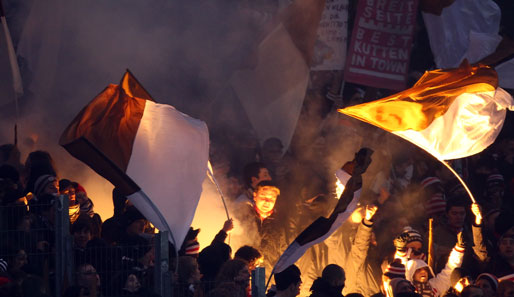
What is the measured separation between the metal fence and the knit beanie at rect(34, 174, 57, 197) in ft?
2.85

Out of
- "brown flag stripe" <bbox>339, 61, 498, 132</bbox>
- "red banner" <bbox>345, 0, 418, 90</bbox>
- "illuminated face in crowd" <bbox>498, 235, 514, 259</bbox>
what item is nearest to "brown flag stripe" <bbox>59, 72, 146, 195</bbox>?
"brown flag stripe" <bbox>339, 61, 498, 132</bbox>

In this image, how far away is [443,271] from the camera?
8.00 metres

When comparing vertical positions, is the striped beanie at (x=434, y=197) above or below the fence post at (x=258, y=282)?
below

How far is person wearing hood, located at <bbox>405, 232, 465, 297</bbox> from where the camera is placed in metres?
7.81

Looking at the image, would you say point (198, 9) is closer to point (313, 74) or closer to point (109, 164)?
point (313, 74)

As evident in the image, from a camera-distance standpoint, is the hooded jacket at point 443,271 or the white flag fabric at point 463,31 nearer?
the hooded jacket at point 443,271

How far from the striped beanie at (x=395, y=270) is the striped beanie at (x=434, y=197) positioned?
1.29 m

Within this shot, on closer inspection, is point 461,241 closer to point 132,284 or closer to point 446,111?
point 446,111

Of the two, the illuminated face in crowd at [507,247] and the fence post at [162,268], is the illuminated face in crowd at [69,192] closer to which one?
the fence post at [162,268]

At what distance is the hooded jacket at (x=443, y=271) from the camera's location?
7.89 m

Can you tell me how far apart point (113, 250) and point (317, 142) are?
4.03 m

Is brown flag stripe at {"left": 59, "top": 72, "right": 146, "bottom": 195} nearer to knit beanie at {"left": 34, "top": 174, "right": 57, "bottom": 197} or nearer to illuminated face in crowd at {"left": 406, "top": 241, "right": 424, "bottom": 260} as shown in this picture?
knit beanie at {"left": 34, "top": 174, "right": 57, "bottom": 197}

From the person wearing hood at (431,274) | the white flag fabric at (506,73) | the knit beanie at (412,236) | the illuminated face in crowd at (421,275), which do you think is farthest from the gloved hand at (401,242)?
the white flag fabric at (506,73)

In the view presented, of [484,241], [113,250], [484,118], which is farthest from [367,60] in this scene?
[113,250]
